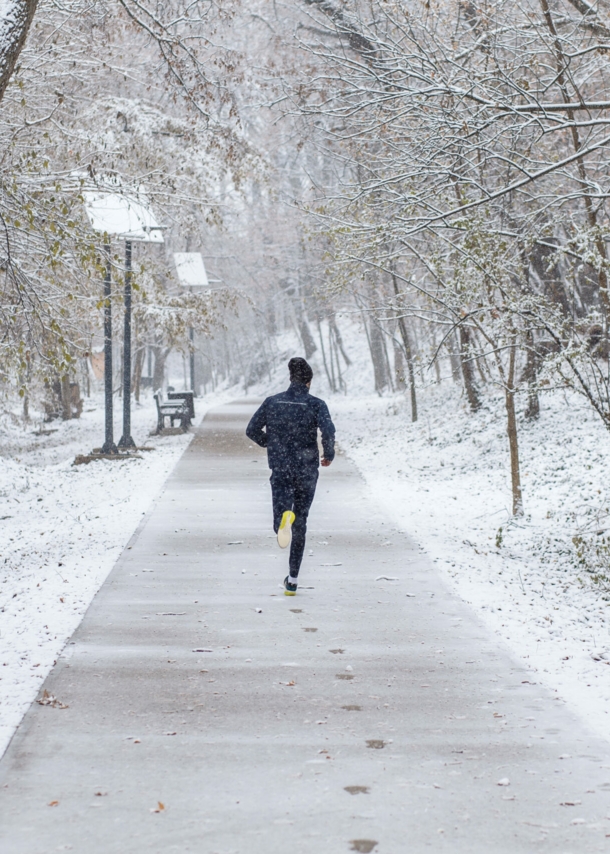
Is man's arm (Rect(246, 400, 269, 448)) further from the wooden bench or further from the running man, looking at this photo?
the wooden bench

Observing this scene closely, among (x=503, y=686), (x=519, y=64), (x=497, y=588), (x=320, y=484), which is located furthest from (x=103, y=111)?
(x=503, y=686)

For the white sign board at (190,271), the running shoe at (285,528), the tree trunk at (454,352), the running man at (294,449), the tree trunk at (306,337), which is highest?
the white sign board at (190,271)

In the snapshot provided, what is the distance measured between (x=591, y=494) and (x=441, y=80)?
22.9 feet

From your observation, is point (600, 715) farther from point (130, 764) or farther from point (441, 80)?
point (441, 80)

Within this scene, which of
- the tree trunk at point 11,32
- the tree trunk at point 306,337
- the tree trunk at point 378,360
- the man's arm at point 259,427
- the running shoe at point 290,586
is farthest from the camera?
the tree trunk at point 306,337

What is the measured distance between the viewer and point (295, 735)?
5.06 meters

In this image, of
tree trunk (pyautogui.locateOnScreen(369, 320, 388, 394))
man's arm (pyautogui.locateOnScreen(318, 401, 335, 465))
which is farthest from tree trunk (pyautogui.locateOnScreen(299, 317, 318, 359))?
man's arm (pyautogui.locateOnScreen(318, 401, 335, 465))

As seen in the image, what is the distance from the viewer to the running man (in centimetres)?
830

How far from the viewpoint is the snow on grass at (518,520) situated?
703 centimetres

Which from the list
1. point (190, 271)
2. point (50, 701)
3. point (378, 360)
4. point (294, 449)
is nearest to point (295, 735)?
point (50, 701)

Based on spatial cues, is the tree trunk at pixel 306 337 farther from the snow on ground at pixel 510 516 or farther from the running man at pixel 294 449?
the running man at pixel 294 449

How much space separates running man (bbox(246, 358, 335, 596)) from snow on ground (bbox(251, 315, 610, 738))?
5.10ft

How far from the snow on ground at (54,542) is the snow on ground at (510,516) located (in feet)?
10.4

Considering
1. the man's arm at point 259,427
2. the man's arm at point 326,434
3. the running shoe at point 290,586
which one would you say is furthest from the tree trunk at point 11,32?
the running shoe at point 290,586
